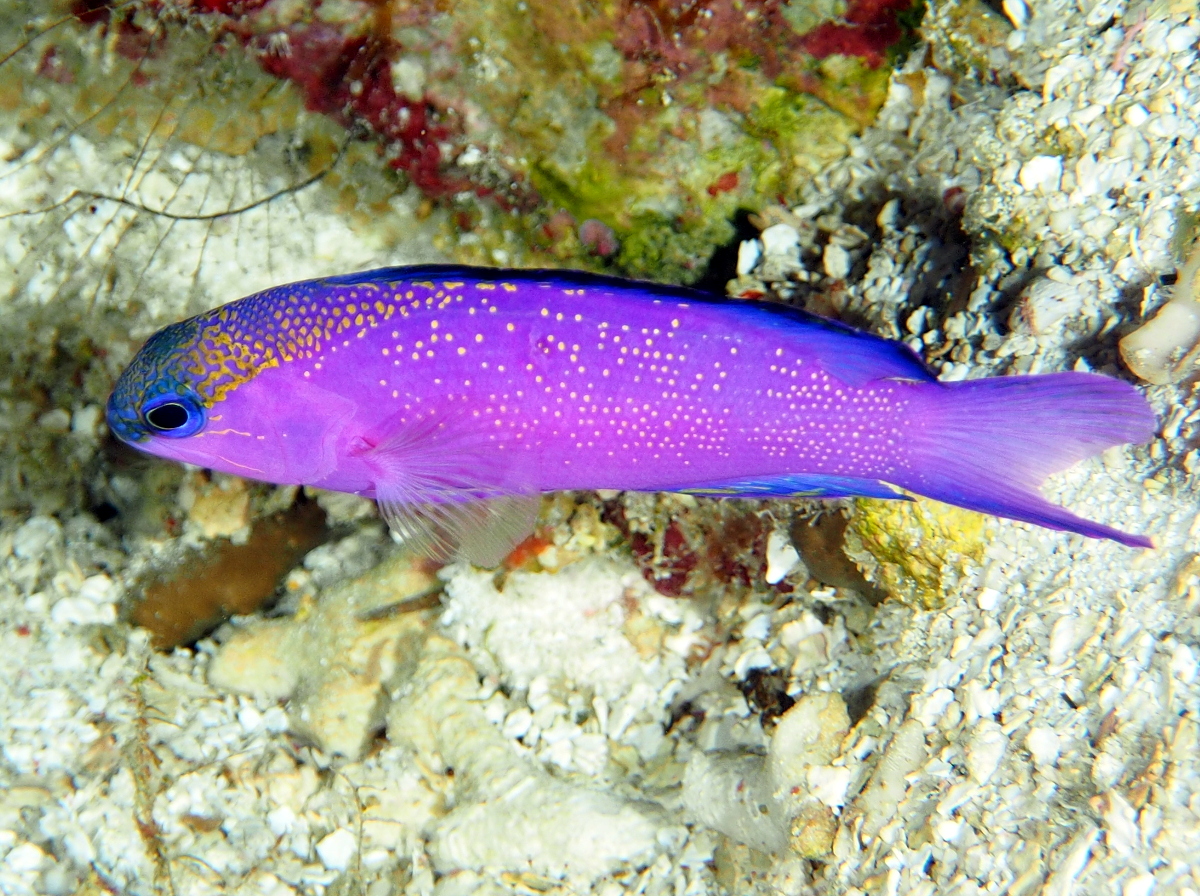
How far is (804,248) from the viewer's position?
3674mm

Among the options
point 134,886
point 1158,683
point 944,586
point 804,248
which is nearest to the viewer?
point 1158,683

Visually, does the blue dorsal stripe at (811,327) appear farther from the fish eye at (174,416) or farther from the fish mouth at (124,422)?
the fish mouth at (124,422)

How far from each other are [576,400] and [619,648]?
83.8 inches

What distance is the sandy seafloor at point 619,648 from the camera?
2412 mm

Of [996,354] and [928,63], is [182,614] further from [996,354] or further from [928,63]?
[928,63]

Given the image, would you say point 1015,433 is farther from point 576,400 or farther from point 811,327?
point 576,400

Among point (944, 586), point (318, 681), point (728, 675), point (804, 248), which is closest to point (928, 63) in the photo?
point (804, 248)

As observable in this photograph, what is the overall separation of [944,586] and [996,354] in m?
0.98

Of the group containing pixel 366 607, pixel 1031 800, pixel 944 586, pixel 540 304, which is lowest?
pixel 366 607

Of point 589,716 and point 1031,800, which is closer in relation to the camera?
point 1031,800

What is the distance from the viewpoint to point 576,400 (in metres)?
2.27

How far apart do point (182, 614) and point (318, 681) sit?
0.93m

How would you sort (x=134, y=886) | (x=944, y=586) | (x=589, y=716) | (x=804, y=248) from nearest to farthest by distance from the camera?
(x=944, y=586)
(x=134, y=886)
(x=804, y=248)
(x=589, y=716)

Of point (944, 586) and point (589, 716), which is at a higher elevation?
point (944, 586)
